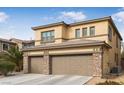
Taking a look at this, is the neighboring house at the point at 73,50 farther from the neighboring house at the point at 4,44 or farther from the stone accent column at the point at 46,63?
the neighboring house at the point at 4,44

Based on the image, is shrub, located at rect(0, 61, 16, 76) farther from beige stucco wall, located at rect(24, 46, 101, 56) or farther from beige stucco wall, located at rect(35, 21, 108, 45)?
beige stucco wall, located at rect(35, 21, 108, 45)

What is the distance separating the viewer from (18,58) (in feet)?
67.3

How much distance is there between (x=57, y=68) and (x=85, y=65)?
3082 millimetres

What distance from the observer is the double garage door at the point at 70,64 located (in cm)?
1378

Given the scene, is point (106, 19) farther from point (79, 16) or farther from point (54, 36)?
point (54, 36)

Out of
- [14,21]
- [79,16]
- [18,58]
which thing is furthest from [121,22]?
[18,58]

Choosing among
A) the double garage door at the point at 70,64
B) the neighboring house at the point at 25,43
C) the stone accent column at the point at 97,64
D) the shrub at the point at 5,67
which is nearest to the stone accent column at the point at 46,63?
the double garage door at the point at 70,64

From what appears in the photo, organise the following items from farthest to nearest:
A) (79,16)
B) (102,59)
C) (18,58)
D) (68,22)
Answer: (18,58), (68,22), (79,16), (102,59)

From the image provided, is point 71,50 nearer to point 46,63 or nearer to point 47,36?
point 46,63

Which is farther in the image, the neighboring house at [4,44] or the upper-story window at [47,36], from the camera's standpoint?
the neighboring house at [4,44]

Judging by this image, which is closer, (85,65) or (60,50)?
(85,65)

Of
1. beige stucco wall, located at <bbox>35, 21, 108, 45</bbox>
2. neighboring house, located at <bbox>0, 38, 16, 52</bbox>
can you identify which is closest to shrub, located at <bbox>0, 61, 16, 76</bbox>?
beige stucco wall, located at <bbox>35, 21, 108, 45</bbox>

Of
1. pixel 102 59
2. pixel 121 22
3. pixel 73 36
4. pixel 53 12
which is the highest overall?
pixel 53 12
